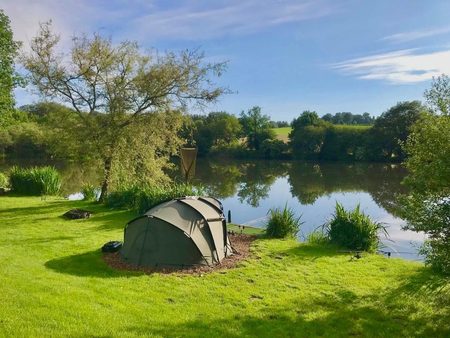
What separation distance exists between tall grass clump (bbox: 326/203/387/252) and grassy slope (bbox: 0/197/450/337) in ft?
3.00

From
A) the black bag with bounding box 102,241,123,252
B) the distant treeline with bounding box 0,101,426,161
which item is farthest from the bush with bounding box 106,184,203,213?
the distant treeline with bounding box 0,101,426,161

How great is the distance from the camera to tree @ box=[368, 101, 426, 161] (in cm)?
6372

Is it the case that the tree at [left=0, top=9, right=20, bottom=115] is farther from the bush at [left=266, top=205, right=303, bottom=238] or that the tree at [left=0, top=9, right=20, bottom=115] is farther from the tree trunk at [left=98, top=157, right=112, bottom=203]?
the bush at [left=266, top=205, right=303, bottom=238]

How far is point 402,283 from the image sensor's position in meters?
10.2

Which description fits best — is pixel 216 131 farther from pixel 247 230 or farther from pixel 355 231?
pixel 355 231

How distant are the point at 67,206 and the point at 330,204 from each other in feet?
58.9

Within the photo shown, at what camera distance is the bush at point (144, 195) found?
18.0 metres

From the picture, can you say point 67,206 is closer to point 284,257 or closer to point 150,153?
point 150,153

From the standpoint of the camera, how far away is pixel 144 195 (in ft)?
60.7

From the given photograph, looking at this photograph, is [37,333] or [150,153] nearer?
[37,333]

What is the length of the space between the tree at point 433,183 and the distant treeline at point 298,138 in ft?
164

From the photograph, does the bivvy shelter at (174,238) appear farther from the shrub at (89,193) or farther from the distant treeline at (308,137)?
the distant treeline at (308,137)

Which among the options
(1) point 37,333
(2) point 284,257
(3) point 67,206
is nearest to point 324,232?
(2) point 284,257

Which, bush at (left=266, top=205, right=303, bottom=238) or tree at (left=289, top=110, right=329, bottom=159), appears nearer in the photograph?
bush at (left=266, top=205, right=303, bottom=238)
